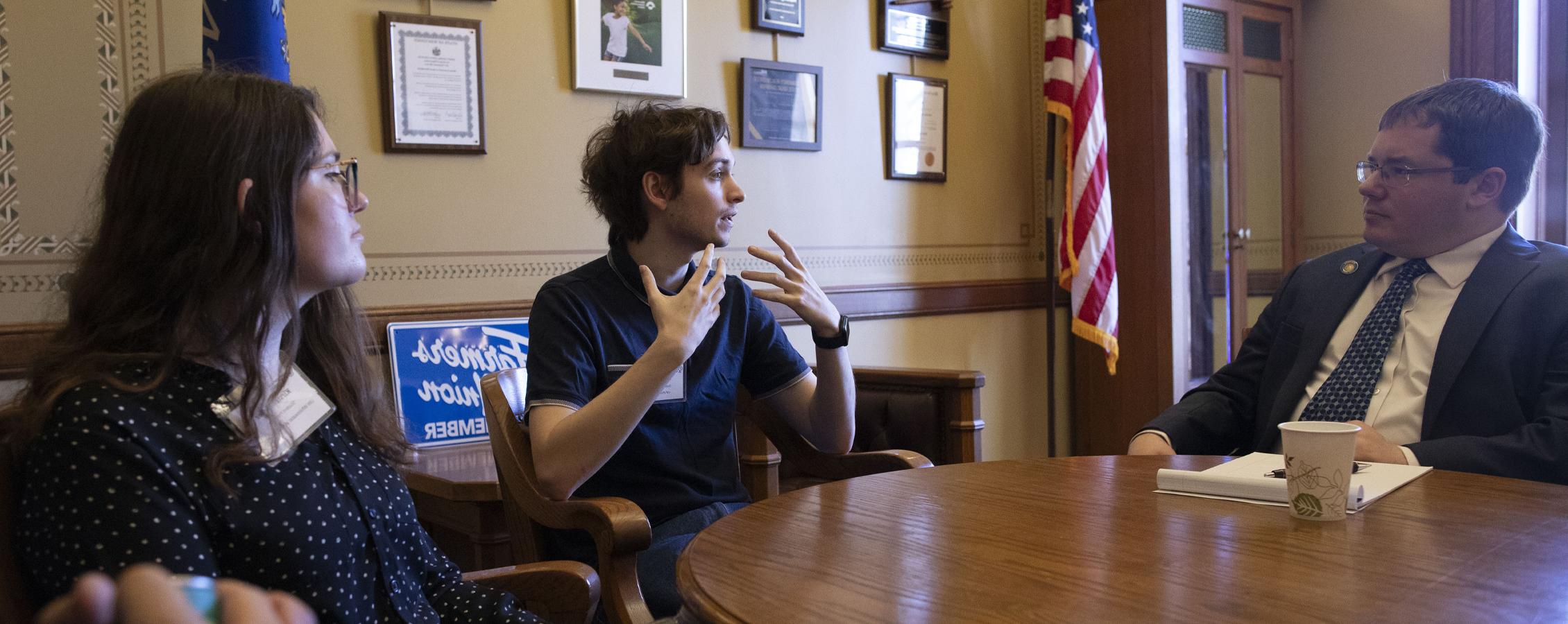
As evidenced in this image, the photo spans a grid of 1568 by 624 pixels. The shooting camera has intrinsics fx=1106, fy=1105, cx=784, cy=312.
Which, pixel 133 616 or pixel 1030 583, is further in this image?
pixel 1030 583

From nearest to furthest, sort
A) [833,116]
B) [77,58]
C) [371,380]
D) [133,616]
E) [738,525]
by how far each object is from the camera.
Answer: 1. [133,616]
2. [738,525]
3. [371,380]
4. [77,58]
5. [833,116]

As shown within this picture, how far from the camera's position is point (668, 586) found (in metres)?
1.83

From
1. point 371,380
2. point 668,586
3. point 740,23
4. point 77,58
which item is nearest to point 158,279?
point 371,380

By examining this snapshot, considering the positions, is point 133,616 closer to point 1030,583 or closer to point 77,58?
point 1030,583

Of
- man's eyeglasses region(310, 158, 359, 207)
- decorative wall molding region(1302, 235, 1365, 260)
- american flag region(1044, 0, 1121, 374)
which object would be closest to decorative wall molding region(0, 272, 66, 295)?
man's eyeglasses region(310, 158, 359, 207)

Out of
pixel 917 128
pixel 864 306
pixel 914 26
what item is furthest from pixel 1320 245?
pixel 864 306

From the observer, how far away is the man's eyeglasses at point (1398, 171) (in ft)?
7.14

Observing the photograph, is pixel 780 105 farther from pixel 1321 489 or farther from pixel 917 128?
pixel 1321 489

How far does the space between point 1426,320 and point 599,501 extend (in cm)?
162

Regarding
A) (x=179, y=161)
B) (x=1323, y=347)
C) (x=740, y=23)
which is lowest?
(x=1323, y=347)

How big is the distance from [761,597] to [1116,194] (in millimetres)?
3810

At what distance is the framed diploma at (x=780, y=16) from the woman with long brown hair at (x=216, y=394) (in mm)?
2528

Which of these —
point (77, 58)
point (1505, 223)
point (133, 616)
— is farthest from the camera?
point (77, 58)

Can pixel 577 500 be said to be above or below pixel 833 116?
below
